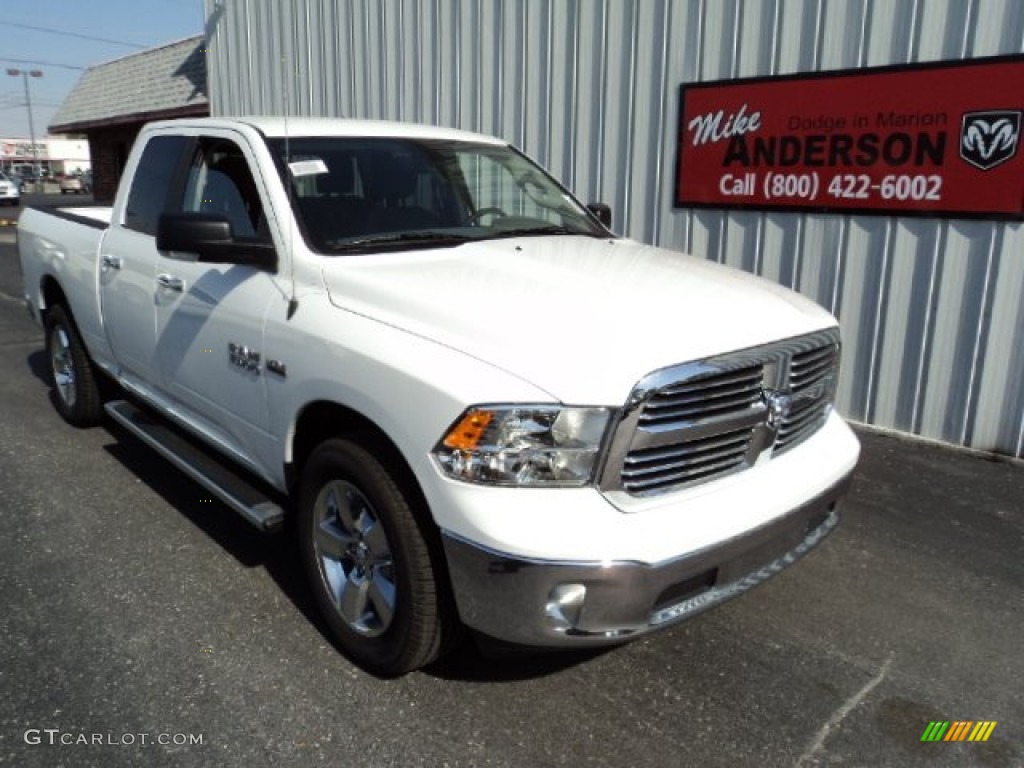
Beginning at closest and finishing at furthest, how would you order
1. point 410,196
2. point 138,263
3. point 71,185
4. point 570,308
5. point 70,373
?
point 570,308 < point 410,196 < point 138,263 < point 70,373 < point 71,185

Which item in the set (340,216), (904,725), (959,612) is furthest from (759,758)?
(340,216)

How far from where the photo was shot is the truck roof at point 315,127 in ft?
12.5

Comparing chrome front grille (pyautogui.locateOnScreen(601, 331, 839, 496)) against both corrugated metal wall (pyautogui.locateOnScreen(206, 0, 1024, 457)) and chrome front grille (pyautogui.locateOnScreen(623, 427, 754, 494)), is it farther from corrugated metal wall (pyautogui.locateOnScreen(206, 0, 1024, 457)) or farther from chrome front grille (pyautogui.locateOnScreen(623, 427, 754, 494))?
corrugated metal wall (pyautogui.locateOnScreen(206, 0, 1024, 457))

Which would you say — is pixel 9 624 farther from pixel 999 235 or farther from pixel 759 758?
pixel 999 235

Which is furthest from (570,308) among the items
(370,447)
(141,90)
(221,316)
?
(141,90)

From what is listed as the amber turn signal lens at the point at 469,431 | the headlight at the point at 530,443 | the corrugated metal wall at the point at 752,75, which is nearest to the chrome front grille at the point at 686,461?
the headlight at the point at 530,443

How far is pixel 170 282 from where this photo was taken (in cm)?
393

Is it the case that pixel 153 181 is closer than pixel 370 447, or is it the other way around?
pixel 370 447

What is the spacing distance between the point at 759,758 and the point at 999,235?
3940 mm

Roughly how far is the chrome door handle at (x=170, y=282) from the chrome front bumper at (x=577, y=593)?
6.76ft

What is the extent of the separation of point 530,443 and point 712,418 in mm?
606

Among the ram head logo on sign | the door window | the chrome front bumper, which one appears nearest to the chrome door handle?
the door window

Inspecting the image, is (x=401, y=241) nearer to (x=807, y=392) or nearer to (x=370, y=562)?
(x=370, y=562)

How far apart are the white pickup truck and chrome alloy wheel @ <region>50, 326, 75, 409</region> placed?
1.55 meters
